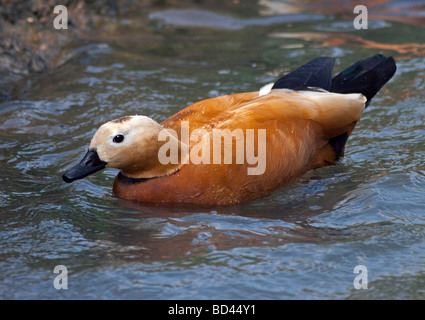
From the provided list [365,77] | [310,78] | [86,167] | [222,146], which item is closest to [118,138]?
[86,167]

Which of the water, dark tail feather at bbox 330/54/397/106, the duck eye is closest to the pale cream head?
the duck eye

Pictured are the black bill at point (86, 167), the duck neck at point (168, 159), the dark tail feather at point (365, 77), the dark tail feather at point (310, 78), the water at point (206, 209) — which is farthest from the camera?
the dark tail feather at point (365, 77)

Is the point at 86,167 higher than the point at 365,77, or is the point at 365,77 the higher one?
the point at 365,77

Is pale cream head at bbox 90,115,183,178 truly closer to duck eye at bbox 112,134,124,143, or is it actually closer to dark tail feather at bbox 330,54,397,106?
duck eye at bbox 112,134,124,143

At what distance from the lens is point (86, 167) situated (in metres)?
5.06

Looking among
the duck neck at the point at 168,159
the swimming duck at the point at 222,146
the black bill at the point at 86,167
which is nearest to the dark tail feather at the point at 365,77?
the swimming duck at the point at 222,146

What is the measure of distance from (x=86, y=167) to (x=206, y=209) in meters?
1.00

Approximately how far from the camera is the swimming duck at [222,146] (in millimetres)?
5074

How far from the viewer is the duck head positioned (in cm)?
505

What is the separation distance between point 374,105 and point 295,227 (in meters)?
2.90

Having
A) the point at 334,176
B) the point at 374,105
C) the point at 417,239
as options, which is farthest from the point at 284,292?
the point at 374,105

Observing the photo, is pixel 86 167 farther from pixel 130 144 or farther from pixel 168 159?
pixel 168 159

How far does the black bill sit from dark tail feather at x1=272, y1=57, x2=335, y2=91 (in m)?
1.87

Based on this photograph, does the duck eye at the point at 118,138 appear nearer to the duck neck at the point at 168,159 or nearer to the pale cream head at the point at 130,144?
the pale cream head at the point at 130,144
